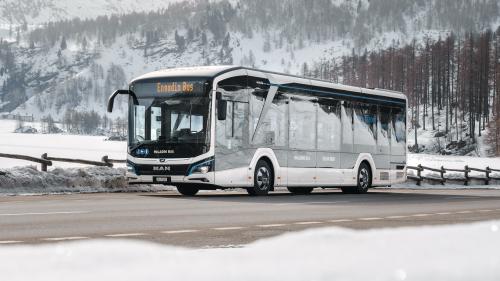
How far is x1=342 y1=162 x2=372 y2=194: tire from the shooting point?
2759cm

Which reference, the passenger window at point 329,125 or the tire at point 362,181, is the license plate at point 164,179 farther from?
the tire at point 362,181

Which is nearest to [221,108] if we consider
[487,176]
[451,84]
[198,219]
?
[198,219]

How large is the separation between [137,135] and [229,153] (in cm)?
243

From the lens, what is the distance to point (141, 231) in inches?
447

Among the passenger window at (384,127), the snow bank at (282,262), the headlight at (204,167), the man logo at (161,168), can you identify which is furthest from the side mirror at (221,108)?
the snow bank at (282,262)

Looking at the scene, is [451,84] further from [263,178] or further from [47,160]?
[263,178]

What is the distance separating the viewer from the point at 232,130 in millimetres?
22359

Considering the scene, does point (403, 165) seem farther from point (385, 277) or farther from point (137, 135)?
point (385, 277)

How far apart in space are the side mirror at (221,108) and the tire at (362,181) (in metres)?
7.07

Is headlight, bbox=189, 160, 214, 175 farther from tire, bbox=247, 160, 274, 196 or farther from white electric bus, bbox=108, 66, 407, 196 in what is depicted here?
tire, bbox=247, 160, 274, 196

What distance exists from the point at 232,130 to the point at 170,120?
157cm

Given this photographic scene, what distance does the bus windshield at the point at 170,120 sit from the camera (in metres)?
21.9

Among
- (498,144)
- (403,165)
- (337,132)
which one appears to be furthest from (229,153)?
(498,144)

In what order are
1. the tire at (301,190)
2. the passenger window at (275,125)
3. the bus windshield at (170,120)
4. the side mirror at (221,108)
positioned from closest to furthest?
the side mirror at (221,108) → the bus windshield at (170,120) → the passenger window at (275,125) → the tire at (301,190)
